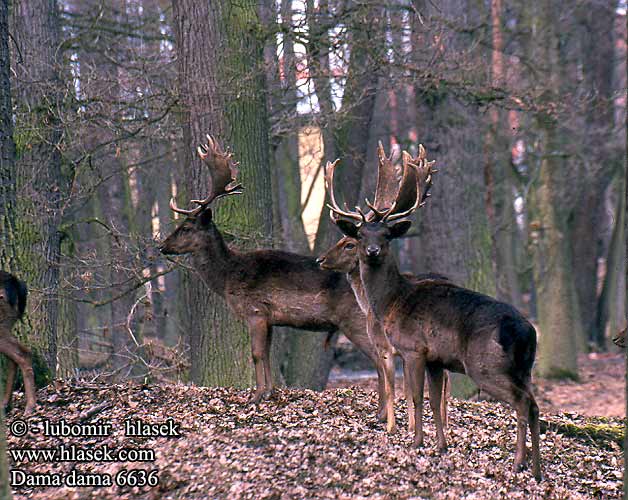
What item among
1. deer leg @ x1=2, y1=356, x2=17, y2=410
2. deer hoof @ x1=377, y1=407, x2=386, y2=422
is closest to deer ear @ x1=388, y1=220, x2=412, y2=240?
deer hoof @ x1=377, y1=407, x2=386, y2=422

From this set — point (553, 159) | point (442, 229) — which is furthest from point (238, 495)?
point (553, 159)

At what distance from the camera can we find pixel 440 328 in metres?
7.72

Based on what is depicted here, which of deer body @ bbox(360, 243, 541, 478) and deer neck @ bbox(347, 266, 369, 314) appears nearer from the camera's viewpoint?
deer body @ bbox(360, 243, 541, 478)

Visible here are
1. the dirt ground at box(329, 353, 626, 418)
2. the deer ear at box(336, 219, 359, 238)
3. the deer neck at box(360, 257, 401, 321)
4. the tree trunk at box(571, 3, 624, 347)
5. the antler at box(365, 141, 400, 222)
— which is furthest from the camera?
the tree trunk at box(571, 3, 624, 347)

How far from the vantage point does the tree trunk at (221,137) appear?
35.6ft

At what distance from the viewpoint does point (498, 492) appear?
7047mm

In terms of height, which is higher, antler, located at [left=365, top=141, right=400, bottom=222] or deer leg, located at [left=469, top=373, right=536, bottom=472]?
antler, located at [left=365, top=141, right=400, bottom=222]

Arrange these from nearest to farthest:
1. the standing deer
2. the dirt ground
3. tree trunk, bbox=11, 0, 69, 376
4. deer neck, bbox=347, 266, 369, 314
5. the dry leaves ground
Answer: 1. the dry leaves ground
2. the standing deer
3. deer neck, bbox=347, 266, 369, 314
4. tree trunk, bbox=11, 0, 69, 376
5. the dirt ground

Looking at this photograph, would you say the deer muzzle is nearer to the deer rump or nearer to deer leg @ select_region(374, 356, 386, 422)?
the deer rump

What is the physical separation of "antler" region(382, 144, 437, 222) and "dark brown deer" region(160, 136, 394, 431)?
1046 mm

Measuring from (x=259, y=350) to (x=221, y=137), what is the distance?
3.05 m

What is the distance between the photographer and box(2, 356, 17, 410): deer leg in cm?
867

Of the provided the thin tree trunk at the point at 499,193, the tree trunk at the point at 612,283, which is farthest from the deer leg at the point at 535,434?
the tree trunk at the point at 612,283

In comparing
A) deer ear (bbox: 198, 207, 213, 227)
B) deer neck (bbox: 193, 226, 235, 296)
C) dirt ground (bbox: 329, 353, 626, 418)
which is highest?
deer ear (bbox: 198, 207, 213, 227)
